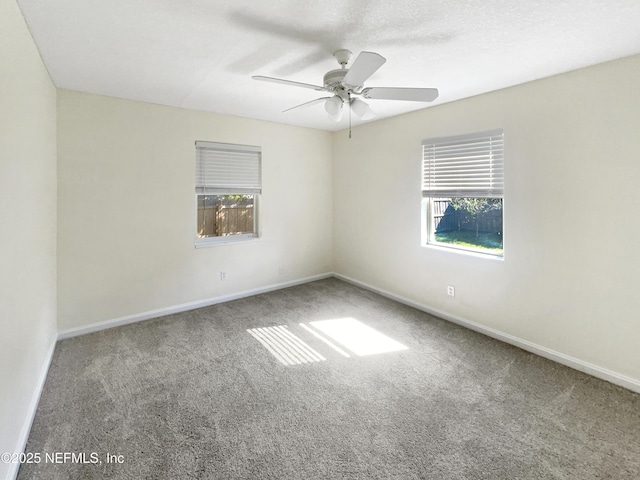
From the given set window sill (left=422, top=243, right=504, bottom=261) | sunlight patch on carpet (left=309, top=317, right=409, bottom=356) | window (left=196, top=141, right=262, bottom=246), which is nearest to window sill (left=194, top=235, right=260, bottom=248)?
window (left=196, top=141, right=262, bottom=246)

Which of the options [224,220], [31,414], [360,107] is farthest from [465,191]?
[31,414]

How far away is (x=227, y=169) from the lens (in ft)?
13.5

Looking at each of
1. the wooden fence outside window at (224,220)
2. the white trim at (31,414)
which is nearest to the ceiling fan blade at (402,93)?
the wooden fence outside window at (224,220)

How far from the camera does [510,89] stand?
2.92m

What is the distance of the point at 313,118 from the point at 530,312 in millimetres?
3410

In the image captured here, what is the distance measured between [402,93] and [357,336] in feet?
7.53

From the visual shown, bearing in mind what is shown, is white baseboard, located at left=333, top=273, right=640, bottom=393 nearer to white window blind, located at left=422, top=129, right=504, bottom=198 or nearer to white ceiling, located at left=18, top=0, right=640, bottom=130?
white window blind, located at left=422, top=129, right=504, bottom=198

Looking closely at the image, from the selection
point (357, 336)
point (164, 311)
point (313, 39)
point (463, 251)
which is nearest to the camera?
point (313, 39)

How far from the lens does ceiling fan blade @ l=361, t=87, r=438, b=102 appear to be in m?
2.20

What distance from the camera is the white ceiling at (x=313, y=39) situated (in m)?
1.75

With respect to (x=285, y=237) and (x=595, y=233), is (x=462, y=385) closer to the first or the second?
(x=595, y=233)

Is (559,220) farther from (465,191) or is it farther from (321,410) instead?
(321,410)

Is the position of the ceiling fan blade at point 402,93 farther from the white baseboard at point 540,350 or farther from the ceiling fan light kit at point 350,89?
the white baseboard at point 540,350

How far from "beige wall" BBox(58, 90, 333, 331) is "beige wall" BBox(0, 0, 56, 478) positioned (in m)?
0.50
